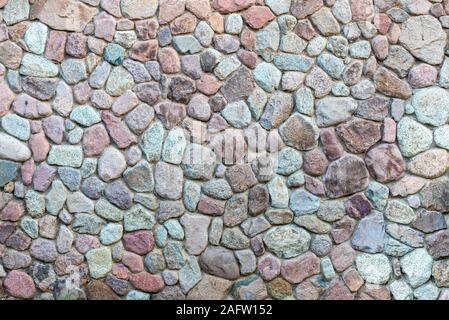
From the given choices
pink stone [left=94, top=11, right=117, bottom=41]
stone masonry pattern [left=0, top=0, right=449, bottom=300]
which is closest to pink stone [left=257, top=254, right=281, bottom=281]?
stone masonry pattern [left=0, top=0, right=449, bottom=300]

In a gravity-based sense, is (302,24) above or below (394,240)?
above

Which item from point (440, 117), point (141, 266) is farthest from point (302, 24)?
point (141, 266)

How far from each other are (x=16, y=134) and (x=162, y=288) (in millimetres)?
1308

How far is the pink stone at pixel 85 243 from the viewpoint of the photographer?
3770mm

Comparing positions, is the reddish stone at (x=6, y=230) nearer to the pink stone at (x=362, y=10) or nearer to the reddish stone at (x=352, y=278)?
the reddish stone at (x=352, y=278)

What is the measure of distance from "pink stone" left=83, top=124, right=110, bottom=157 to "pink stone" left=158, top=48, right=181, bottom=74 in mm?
534

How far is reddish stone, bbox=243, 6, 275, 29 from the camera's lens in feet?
12.2

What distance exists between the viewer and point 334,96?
3697mm

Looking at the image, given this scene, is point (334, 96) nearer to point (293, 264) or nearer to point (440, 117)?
point (440, 117)

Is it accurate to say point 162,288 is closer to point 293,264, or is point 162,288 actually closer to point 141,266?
point 141,266

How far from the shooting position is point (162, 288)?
3781 mm

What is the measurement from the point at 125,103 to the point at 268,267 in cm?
133

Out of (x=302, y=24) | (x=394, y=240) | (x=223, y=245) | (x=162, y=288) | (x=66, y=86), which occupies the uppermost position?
(x=302, y=24)

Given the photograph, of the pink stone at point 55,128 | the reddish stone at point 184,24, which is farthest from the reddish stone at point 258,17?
the pink stone at point 55,128
